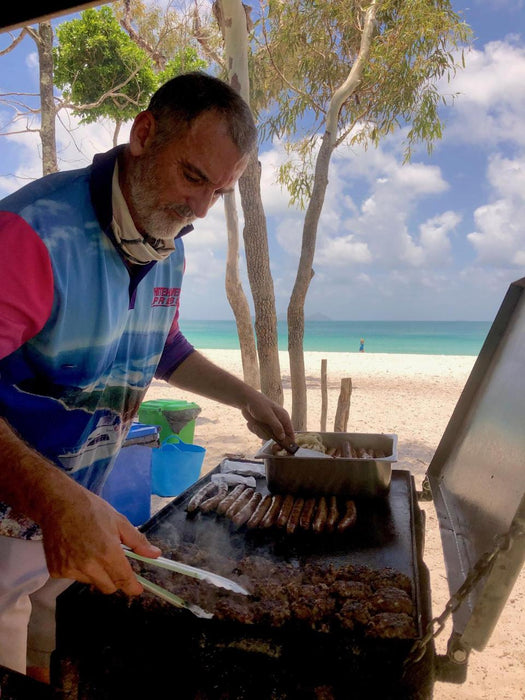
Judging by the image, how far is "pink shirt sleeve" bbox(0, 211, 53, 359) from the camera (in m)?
1.59

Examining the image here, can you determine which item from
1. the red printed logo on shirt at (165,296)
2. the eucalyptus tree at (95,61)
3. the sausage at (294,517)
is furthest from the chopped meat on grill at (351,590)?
the eucalyptus tree at (95,61)

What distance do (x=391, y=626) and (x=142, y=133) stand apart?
6.10 ft

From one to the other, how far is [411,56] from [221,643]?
997 centimetres

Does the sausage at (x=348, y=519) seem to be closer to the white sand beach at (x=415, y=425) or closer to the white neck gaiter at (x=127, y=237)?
the white neck gaiter at (x=127, y=237)

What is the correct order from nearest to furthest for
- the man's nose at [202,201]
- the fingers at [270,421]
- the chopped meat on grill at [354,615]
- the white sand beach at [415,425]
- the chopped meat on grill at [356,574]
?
the chopped meat on grill at [354,615]
the chopped meat on grill at [356,574]
the man's nose at [202,201]
the fingers at [270,421]
the white sand beach at [415,425]

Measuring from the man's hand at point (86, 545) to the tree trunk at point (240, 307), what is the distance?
25.8ft

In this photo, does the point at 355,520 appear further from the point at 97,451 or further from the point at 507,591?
the point at 97,451

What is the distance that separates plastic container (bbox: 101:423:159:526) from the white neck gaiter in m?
3.00

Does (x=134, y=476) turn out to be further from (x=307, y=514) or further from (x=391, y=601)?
(x=391, y=601)

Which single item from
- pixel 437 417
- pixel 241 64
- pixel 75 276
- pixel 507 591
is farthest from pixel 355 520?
pixel 437 417

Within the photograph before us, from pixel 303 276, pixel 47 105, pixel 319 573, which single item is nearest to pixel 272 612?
pixel 319 573

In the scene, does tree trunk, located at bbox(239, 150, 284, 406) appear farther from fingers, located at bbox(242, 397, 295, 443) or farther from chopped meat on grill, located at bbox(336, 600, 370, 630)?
chopped meat on grill, located at bbox(336, 600, 370, 630)

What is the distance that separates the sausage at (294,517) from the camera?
82.3 inches

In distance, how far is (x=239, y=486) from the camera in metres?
2.57
